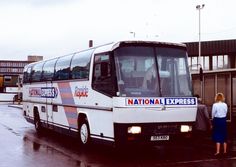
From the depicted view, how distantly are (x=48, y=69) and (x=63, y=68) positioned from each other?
7.04ft

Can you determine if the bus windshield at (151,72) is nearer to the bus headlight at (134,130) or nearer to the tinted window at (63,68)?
the bus headlight at (134,130)

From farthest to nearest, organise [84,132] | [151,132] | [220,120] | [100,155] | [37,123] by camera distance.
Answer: [37,123] < [84,132] < [100,155] < [220,120] < [151,132]

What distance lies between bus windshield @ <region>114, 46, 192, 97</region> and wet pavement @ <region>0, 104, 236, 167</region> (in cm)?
161

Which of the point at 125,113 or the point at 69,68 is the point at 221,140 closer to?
the point at 125,113

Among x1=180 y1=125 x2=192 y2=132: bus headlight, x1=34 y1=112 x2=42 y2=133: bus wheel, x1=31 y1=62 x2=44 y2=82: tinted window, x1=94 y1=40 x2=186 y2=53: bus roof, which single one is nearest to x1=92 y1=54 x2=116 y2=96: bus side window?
x1=94 y1=40 x2=186 y2=53: bus roof

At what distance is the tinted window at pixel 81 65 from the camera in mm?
14164

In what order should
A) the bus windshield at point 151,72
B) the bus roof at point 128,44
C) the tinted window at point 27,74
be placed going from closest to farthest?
the bus windshield at point 151,72
the bus roof at point 128,44
the tinted window at point 27,74

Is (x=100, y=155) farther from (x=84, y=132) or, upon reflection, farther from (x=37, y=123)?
(x=37, y=123)

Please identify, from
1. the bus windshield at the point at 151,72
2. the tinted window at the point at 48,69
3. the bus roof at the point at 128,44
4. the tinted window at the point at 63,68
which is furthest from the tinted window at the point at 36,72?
the bus windshield at the point at 151,72

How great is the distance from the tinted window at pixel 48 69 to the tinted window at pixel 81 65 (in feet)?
7.86

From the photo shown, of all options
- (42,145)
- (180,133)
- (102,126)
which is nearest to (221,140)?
(180,133)

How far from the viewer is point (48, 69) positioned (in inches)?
730

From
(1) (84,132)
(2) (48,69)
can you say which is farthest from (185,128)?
(2) (48,69)

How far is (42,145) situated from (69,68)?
2.73m
